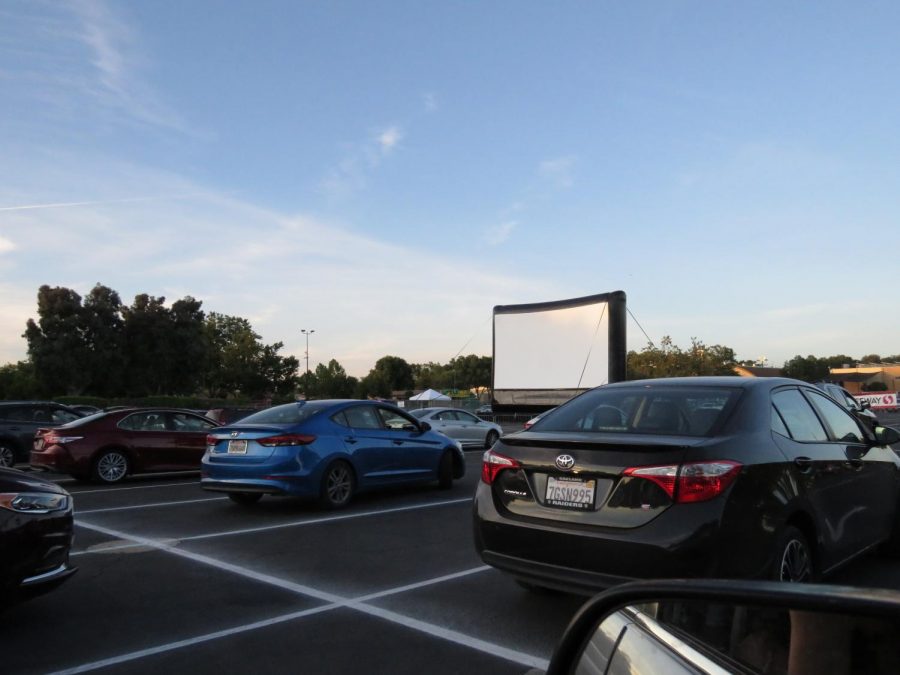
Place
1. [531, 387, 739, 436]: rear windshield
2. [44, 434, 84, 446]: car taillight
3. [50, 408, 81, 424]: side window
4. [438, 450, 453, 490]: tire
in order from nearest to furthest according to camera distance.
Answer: [531, 387, 739, 436]: rear windshield → [438, 450, 453, 490]: tire → [44, 434, 84, 446]: car taillight → [50, 408, 81, 424]: side window

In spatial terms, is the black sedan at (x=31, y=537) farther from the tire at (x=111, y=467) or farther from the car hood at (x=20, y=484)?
the tire at (x=111, y=467)

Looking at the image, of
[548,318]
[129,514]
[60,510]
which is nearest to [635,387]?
[60,510]

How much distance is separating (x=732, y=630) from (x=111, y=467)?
13857mm

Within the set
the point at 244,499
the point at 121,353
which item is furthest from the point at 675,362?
the point at 244,499

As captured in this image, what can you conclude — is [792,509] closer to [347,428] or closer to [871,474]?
[871,474]

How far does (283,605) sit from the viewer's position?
5469 mm

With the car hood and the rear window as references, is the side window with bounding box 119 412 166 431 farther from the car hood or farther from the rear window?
the car hood

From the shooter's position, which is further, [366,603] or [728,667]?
[366,603]

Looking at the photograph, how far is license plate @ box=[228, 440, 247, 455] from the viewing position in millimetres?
9688

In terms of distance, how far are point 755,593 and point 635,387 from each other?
444 cm

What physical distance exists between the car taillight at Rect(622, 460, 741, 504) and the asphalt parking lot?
1.23 meters

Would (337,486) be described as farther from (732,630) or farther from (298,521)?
(732,630)

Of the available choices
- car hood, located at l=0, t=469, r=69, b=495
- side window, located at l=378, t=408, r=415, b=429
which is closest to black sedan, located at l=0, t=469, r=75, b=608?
car hood, located at l=0, t=469, r=69, b=495

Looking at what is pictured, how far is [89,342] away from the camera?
5397cm
